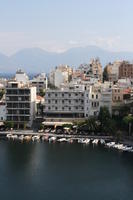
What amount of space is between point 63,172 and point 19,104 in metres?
17.3

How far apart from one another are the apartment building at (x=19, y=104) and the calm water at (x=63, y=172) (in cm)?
701

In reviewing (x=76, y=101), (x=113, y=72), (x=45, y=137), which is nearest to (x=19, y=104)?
(x=45, y=137)

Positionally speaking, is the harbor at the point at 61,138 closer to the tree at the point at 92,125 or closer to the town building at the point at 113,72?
the tree at the point at 92,125

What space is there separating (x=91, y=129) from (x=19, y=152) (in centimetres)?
903

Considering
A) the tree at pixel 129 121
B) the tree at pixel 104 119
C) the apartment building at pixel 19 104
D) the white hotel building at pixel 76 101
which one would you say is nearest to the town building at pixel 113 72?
the white hotel building at pixel 76 101

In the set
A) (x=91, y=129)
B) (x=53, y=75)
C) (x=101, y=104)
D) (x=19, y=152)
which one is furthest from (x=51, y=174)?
(x=53, y=75)

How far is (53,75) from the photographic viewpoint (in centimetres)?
6862

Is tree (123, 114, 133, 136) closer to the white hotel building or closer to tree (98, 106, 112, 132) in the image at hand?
tree (98, 106, 112, 132)

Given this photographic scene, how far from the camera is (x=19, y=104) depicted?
46.2 meters

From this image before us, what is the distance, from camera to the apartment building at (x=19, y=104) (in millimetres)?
46031

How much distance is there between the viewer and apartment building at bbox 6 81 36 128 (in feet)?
151

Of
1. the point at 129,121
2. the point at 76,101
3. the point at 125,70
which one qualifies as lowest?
the point at 129,121

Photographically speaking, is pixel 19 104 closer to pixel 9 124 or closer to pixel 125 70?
pixel 9 124

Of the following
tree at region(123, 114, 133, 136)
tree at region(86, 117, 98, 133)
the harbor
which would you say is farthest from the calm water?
tree at region(123, 114, 133, 136)
